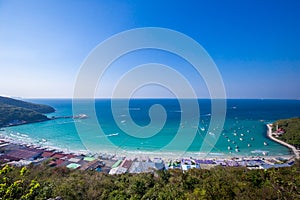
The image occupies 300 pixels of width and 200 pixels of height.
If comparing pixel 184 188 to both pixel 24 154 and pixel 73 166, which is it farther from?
pixel 24 154

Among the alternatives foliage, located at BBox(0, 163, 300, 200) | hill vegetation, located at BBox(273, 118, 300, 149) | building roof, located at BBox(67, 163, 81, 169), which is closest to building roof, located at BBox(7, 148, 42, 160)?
building roof, located at BBox(67, 163, 81, 169)

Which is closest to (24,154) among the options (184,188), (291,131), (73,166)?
(73,166)

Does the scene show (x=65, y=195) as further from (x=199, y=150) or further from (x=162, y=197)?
(x=199, y=150)

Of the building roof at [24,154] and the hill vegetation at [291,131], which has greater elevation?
the hill vegetation at [291,131]

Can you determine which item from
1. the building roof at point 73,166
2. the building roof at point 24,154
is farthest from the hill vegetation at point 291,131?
the building roof at point 24,154

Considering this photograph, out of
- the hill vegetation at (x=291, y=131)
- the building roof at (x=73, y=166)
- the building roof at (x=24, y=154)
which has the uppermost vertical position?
the hill vegetation at (x=291, y=131)

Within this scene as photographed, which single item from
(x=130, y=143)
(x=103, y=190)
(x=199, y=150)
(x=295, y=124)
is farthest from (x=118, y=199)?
(x=295, y=124)

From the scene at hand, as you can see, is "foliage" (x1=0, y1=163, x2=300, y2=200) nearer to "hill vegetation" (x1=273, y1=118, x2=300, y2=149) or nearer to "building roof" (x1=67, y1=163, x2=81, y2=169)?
"building roof" (x1=67, y1=163, x2=81, y2=169)

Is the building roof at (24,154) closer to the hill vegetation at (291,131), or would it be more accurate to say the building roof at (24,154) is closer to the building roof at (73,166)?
the building roof at (73,166)
